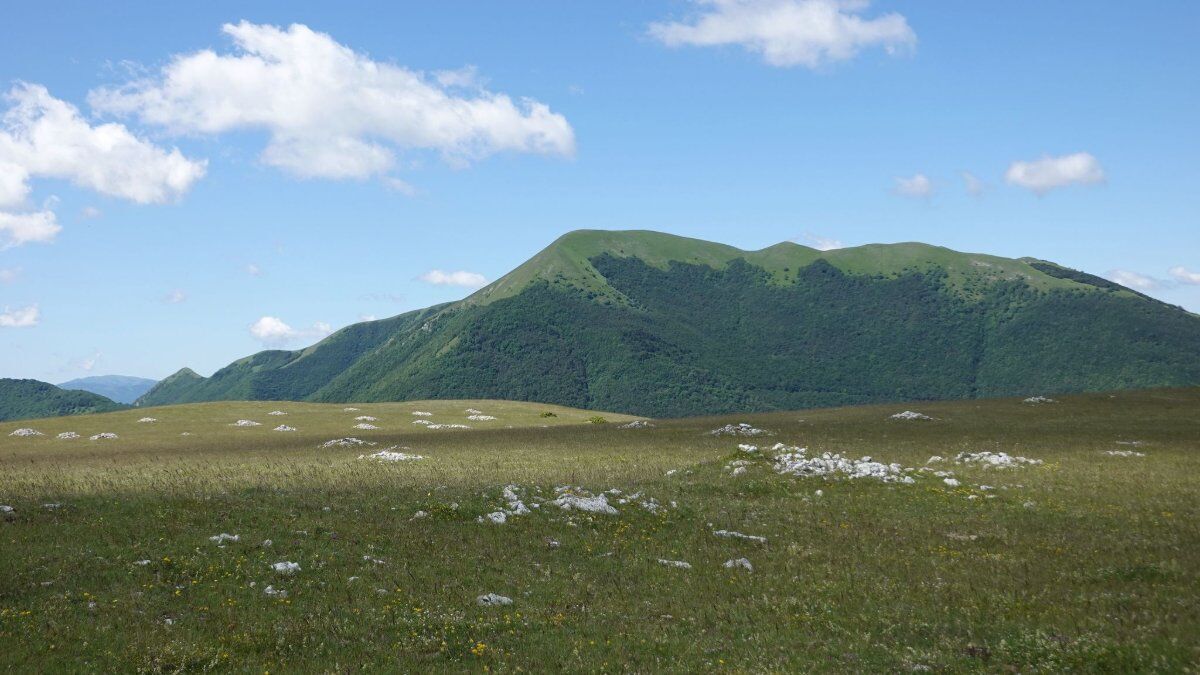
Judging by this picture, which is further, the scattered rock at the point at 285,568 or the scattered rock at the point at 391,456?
the scattered rock at the point at 391,456

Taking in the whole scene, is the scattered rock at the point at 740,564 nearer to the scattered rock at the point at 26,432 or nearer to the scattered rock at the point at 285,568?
the scattered rock at the point at 285,568

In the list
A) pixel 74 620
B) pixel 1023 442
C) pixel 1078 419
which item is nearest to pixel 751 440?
pixel 1023 442

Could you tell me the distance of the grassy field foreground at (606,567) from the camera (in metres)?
15.9

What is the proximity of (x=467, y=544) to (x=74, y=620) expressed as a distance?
11485mm

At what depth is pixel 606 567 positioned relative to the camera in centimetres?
2336

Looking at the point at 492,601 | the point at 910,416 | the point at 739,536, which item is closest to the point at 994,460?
the point at 739,536

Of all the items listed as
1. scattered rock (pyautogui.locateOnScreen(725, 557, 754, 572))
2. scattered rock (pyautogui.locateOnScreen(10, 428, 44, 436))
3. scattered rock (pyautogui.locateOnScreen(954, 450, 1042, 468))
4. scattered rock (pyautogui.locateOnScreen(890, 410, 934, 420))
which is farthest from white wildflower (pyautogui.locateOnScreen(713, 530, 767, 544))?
scattered rock (pyautogui.locateOnScreen(10, 428, 44, 436))

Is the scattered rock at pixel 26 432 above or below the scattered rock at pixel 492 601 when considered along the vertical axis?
above

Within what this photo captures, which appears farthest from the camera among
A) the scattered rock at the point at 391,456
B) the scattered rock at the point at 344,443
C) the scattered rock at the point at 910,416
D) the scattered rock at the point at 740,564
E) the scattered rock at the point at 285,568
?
the scattered rock at the point at 910,416

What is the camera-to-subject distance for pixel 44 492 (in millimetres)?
33594

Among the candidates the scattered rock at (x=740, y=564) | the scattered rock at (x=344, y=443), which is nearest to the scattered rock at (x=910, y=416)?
the scattered rock at (x=344, y=443)

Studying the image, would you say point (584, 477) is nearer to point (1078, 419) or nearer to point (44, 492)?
point (44, 492)

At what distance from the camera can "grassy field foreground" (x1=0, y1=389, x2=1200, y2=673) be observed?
52.0 feet

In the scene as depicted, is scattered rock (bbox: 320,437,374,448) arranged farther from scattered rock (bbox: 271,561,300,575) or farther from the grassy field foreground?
scattered rock (bbox: 271,561,300,575)
